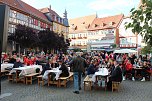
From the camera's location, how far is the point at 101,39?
65.8 m

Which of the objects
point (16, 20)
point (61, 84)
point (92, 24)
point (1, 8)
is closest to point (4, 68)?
point (61, 84)

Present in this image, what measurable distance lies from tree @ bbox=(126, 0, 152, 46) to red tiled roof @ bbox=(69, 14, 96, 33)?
7289 centimetres

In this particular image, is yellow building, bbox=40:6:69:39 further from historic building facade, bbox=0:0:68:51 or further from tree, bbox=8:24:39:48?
tree, bbox=8:24:39:48

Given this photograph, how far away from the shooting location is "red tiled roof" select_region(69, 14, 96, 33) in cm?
7638

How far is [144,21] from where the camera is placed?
2.33m

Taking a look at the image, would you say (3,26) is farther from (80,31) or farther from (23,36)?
(80,31)

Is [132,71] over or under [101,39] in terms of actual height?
under

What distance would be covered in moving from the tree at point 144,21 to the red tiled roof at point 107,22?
203ft

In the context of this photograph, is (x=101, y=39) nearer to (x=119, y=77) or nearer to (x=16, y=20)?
(x=16, y=20)

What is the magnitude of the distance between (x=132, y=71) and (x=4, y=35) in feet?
41.8

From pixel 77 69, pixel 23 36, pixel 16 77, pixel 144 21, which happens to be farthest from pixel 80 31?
pixel 144 21

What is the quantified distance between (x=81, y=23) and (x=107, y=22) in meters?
14.5

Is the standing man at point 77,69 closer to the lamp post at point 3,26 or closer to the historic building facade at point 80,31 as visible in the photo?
the lamp post at point 3,26

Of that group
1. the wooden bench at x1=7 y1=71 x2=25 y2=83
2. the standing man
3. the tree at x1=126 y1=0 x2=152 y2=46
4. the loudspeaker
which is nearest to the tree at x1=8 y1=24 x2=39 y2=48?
the wooden bench at x1=7 y1=71 x2=25 y2=83
